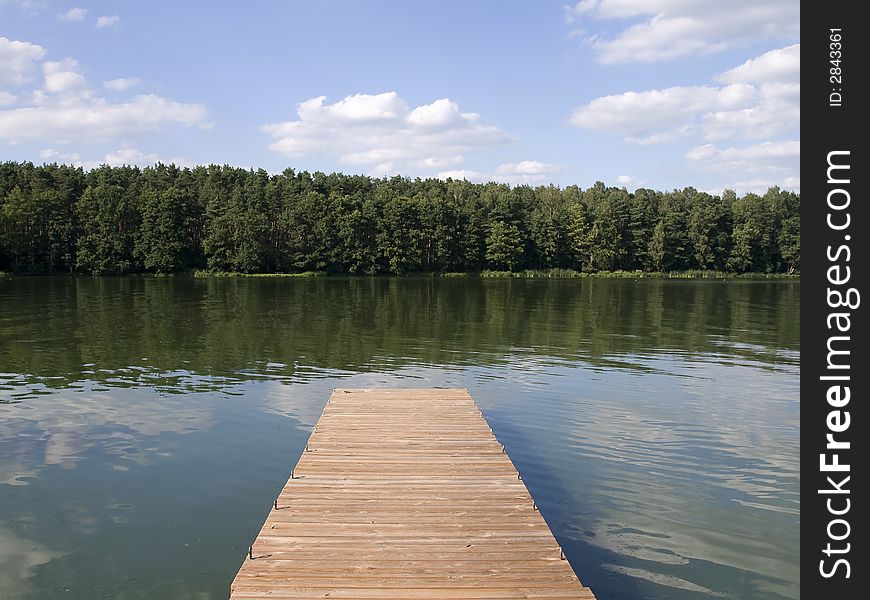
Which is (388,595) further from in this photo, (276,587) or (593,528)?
(593,528)

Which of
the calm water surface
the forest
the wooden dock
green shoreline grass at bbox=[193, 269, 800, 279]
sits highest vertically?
the forest

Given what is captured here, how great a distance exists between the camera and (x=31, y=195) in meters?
87.9

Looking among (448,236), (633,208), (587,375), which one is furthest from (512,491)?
(633,208)

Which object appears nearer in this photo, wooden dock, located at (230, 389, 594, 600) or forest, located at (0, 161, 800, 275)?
wooden dock, located at (230, 389, 594, 600)

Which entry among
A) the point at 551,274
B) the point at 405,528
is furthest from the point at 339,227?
the point at 405,528

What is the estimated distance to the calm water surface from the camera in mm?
8188

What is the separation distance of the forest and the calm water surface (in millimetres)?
61633

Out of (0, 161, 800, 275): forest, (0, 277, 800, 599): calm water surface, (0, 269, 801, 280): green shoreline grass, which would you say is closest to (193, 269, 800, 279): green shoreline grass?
(0, 269, 801, 280): green shoreline grass

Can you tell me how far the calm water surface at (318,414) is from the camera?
8.19 metres

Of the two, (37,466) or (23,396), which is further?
(23,396)

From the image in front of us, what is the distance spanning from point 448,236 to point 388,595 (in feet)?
320

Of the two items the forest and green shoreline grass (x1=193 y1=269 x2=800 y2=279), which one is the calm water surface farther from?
green shoreline grass (x1=193 y1=269 x2=800 y2=279)

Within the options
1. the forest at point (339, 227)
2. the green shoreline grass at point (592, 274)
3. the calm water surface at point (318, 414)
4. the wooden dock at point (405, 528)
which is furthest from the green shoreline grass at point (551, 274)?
the wooden dock at point (405, 528)

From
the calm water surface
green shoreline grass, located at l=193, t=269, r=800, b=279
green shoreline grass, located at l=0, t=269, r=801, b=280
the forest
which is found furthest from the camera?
green shoreline grass, located at l=193, t=269, r=800, b=279
